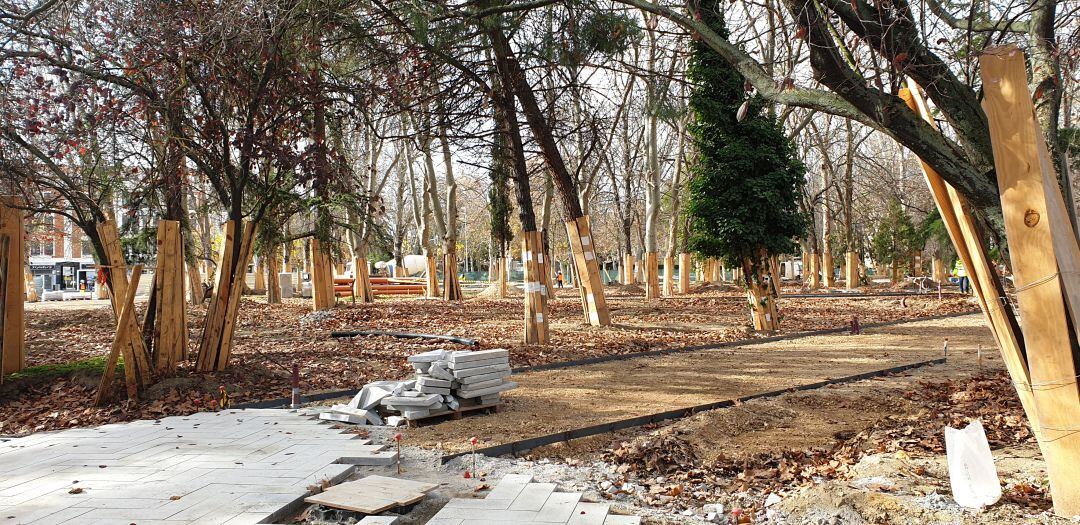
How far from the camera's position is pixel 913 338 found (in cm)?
1392

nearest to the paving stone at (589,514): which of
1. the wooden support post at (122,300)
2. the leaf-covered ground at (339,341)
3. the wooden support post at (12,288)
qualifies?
the leaf-covered ground at (339,341)

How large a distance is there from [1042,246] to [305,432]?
20.0ft

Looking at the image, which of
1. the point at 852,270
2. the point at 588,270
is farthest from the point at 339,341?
the point at 852,270

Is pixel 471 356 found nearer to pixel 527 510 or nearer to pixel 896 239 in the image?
pixel 527 510

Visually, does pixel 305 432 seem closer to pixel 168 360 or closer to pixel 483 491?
pixel 483 491

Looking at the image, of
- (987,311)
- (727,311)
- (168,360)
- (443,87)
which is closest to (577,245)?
(443,87)

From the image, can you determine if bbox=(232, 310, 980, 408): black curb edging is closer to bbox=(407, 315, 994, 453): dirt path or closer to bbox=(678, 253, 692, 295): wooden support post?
bbox=(407, 315, 994, 453): dirt path

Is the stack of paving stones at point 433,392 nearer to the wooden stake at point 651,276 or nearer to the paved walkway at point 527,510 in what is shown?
the paved walkway at point 527,510

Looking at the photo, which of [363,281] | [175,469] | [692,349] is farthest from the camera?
[363,281]

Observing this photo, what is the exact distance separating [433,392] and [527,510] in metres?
3.18

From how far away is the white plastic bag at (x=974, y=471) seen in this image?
13.7ft

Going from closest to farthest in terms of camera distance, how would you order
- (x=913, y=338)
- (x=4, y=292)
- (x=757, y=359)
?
(x=4, y=292), (x=757, y=359), (x=913, y=338)

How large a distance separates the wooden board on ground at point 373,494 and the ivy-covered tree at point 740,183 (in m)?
10.7

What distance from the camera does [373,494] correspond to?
189 inches
